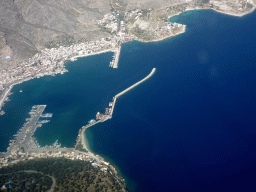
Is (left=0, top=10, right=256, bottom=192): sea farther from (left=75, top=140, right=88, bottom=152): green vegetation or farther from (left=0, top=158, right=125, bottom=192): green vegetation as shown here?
(left=0, top=158, right=125, bottom=192): green vegetation

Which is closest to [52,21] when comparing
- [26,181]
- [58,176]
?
[58,176]

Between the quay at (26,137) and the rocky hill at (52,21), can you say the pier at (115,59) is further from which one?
the quay at (26,137)

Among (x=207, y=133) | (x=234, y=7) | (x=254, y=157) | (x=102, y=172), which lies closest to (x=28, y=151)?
(x=102, y=172)

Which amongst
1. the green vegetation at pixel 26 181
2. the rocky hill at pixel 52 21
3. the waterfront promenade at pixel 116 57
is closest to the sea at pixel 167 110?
the waterfront promenade at pixel 116 57

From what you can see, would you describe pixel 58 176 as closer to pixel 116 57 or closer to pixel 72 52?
pixel 116 57

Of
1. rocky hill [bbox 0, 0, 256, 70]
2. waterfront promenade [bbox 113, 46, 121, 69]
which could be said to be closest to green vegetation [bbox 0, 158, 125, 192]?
waterfront promenade [bbox 113, 46, 121, 69]

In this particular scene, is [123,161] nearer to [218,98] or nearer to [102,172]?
[102,172]

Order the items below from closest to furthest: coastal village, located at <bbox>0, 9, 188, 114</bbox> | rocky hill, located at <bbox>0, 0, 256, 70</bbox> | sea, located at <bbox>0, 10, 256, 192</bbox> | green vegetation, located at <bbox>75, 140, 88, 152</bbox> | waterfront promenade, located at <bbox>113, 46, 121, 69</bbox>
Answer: sea, located at <bbox>0, 10, 256, 192</bbox>
green vegetation, located at <bbox>75, 140, 88, 152</bbox>
coastal village, located at <bbox>0, 9, 188, 114</bbox>
waterfront promenade, located at <bbox>113, 46, 121, 69</bbox>
rocky hill, located at <bbox>0, 0, 256, 70</bbox>
